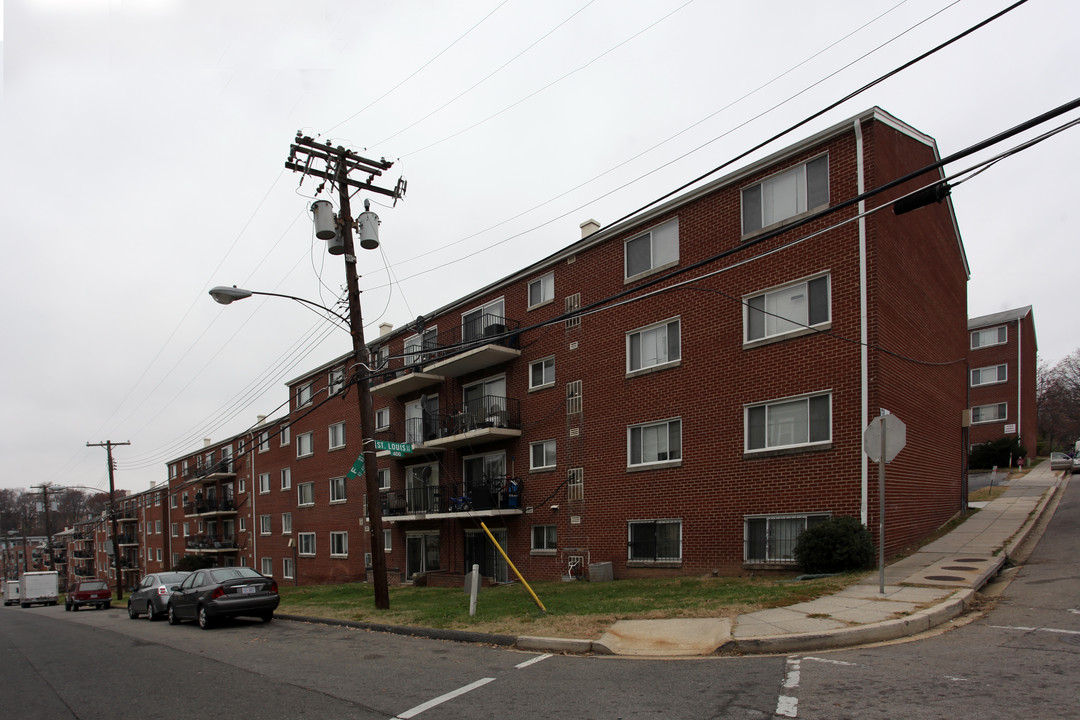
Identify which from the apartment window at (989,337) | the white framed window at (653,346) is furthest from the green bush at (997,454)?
the white framed window at (653,346)

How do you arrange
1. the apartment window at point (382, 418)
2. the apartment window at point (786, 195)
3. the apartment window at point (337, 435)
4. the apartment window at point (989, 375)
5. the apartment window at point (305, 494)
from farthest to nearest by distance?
the apartment window at point (989, 375), the apartment window at point (305, 494), the apartment window at point (337, 435), the apartment window at point (382, 418), the apartment window at point (786, 195)

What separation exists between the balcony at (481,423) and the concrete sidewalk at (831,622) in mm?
12499

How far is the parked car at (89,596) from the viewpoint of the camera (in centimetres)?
3434

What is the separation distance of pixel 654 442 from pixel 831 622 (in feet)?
32.9

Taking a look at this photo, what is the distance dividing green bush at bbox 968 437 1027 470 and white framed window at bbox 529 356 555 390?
29373 millimetres

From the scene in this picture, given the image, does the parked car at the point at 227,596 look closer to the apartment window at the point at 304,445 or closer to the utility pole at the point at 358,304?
the utility pole at the point at 358,304

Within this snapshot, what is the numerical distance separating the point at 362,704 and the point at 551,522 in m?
14.9

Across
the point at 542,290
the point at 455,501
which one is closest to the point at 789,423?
the point at 542,290

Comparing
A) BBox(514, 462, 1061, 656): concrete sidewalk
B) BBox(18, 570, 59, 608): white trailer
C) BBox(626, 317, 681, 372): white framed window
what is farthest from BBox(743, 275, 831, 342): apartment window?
BBox(18, 570, 59, 608): white trailer

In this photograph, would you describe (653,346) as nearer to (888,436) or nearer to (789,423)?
(789,423)

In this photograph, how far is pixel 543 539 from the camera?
22.1 meters

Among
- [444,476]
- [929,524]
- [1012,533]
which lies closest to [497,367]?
[444,476]

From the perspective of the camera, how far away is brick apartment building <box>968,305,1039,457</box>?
139 feet

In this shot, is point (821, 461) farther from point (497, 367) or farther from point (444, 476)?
point (444, 476)
